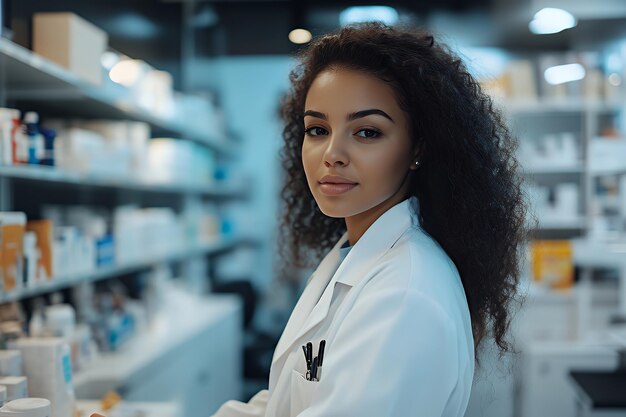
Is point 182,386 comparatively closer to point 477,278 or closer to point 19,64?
point 19,64

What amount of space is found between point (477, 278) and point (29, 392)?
1.20 metres

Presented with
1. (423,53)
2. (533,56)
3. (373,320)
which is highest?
(533,56)

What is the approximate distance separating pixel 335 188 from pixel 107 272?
71.7 inches

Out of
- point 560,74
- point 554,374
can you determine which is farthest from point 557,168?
point 554,374

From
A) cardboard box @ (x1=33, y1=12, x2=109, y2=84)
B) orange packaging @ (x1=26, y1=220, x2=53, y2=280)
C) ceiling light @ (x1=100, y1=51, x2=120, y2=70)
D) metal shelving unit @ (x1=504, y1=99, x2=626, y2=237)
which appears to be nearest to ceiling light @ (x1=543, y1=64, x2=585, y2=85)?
metal shelving unit @ (x1=504, y1=99, x2=626, y2=237)

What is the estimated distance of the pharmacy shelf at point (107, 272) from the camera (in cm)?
225

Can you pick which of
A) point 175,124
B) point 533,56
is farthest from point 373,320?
point 533,56

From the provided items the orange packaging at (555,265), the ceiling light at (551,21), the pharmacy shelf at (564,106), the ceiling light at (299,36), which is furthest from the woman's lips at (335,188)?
the ceiling light at (551,21)

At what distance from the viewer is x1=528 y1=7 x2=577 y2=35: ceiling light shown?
4.66 meters

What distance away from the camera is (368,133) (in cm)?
142

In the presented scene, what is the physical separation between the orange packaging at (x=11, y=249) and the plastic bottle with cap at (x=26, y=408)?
24.8 inches

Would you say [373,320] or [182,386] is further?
[182,386]

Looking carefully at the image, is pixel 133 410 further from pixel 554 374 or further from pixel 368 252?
pixel 554 374

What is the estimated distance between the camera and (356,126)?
4.60 ft
